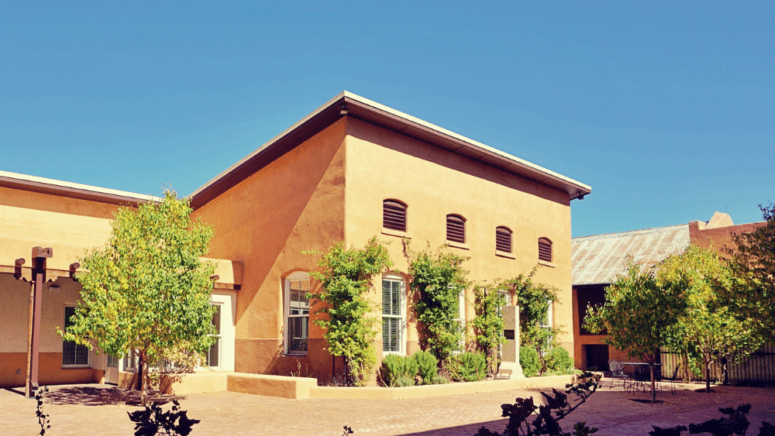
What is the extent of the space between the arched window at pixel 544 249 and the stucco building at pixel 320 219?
766mm

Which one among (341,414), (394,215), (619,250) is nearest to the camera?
(341,414)

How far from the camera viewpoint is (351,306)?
15078 mm

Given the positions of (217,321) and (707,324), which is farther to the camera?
(217,321)

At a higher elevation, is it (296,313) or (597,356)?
(296,313)

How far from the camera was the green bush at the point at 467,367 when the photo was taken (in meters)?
17.0

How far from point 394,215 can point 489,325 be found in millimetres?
4244

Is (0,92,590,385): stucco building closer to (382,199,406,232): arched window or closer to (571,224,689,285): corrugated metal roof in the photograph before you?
(382,199,406,232): arched window

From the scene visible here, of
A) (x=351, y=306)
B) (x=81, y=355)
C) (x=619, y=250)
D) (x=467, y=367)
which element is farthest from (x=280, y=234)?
(x=619, y=250)

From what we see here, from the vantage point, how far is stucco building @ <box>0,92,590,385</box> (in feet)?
53.2

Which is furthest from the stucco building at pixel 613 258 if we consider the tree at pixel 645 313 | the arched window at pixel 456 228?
the tree at pixel 645 313

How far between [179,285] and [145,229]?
1.59 metres

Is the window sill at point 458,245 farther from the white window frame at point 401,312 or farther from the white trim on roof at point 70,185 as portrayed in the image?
the white trim on roof at point 70,185

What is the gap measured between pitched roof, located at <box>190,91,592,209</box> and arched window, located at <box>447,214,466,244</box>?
193cm

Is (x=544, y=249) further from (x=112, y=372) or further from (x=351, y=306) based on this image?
(x=112, y=372)
